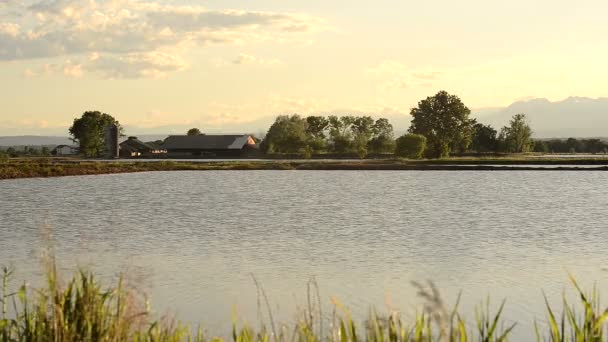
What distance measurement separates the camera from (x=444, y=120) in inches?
5266

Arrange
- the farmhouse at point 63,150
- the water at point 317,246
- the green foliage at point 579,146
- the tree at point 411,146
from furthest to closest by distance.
Answer: the farmhouse at point 63,150 → the green foliage at point 579,146 → the tree at point 411,146 → the water at point 317,246

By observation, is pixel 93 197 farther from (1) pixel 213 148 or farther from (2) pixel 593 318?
(1) pixel 213 148

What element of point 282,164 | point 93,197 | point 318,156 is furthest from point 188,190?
point 318,156

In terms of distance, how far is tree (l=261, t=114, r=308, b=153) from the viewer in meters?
132

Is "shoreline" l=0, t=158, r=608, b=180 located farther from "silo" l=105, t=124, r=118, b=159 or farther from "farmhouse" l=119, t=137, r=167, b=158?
"farmhouse" l=119, t=137, r=167, b=158

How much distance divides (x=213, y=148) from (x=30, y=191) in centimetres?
9412

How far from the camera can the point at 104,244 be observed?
75.8 feet

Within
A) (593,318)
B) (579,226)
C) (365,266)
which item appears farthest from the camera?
(579,226)

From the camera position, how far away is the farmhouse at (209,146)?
145875mm

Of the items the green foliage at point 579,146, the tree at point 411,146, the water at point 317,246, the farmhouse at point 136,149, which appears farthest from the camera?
the green foliage at point 579,146

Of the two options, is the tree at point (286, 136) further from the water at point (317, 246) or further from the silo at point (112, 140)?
the water at point (317, 246)

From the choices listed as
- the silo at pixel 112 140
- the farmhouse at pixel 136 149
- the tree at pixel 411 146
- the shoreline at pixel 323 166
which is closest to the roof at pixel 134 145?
the farmhouse at pixel 136 149

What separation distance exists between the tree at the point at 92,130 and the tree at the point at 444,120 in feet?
198

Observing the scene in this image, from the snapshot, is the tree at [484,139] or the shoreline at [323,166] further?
the tree at [484,139]
